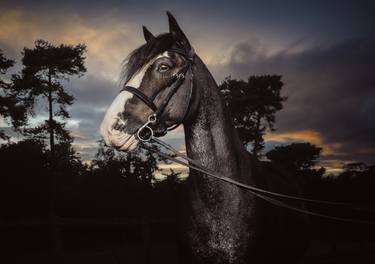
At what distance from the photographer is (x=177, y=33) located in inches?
116

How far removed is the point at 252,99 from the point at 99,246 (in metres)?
21.9

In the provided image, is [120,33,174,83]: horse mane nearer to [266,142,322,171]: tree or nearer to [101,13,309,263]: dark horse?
[101,13,309,263]: dark horse

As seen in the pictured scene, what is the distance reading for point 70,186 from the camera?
16.0 m

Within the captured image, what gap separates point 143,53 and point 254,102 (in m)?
30.5

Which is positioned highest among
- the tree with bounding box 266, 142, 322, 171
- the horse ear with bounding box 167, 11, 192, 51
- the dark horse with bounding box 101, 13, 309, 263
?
the tree with bounding box 266, 142, 322, 171

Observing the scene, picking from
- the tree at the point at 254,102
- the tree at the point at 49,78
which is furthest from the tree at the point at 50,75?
the tree at the point at 254,102

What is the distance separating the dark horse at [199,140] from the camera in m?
2.67

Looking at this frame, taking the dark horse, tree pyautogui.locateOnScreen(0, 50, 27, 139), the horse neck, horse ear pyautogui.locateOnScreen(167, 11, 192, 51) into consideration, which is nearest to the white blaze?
the dark horse

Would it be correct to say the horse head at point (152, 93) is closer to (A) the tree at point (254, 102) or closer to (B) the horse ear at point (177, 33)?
(B) the horse ear at point (177, 33)

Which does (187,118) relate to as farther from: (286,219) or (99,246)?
(99,246)

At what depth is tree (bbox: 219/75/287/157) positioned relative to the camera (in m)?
31.7

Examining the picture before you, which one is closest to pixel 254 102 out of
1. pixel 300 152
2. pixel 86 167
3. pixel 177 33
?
pixel 300 152

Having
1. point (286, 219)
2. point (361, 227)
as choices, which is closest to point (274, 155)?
point (361, 227)

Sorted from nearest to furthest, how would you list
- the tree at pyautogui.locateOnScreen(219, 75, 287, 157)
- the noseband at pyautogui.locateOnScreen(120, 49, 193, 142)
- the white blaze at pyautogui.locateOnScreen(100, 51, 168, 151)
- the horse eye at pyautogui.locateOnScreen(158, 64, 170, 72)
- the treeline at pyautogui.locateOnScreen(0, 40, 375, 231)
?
the white blaze at pyautogui.locateOnScreen(100, 51, 168, 151) → the noseband at pyautogui.locateOnScreen(120, 49, 193, 142) → the horse eye at pyautogui.locateOnScreen(158, 64, 170, 72) → the treeline at pyautogui.locateOnScreen(0, 40, 375, 231) → the tree at pyautogui.locateOnScreen(219, 75, 287, 157)
